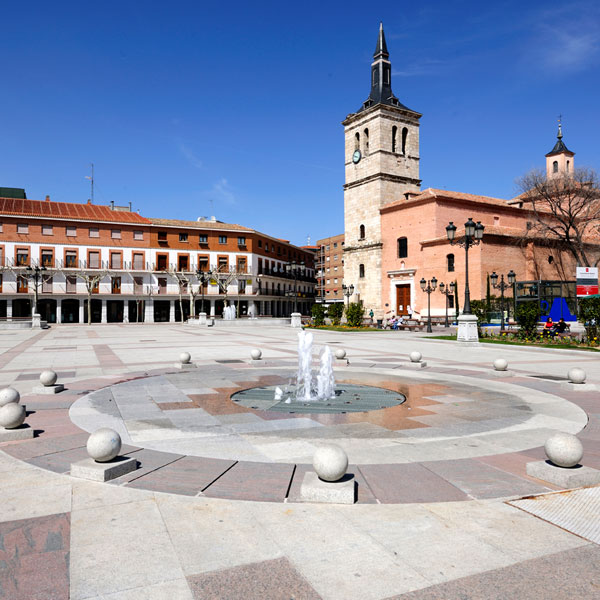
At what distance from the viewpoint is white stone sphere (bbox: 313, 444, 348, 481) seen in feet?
11.6

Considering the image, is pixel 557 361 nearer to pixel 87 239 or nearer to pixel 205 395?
pixel 205 395

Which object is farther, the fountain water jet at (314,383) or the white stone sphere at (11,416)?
the fountain water jet at (314,383)

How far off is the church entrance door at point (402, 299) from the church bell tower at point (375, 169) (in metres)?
1.98

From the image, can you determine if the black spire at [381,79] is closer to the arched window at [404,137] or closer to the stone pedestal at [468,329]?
the arched window at [404,137]

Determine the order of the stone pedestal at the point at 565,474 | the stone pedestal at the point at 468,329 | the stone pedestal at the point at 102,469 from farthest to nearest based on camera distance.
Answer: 1. the stone pedestal at the point at 468,329
2. the stone pedestal at the point at 102,469
3. the stone pedestal at the point at 565,474

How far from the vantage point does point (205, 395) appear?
764 cm

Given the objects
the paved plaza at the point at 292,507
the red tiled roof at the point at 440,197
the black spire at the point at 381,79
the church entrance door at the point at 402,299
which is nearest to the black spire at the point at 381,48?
the black spire at the point at 381,79

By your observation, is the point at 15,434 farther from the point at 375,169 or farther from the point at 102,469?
the point at 375,169

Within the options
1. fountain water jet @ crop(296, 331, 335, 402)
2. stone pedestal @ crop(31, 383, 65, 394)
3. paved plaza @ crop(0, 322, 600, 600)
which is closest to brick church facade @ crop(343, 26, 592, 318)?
fountain water jet @ crop(296, 331, 335, 402)

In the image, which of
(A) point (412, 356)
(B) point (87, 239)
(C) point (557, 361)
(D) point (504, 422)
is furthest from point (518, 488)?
(B) point (87, 239)

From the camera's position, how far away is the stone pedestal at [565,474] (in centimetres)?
377

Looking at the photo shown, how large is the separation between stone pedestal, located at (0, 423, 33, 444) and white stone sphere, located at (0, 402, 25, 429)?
0.24ft

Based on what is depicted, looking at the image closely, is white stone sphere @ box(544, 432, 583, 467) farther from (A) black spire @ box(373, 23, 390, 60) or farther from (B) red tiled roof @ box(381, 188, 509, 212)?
(A) black spire @ box(373, 23, 390, 60)

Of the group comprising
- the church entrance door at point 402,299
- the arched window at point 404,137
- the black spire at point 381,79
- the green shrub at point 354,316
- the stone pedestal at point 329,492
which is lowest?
the stone pedestal at point 329,492
